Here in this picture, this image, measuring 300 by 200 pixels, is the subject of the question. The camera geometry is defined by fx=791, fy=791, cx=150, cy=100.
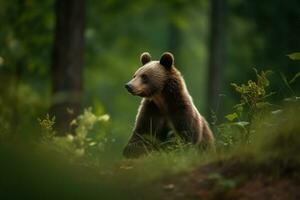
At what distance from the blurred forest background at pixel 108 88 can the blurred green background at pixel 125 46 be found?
0.04 meters

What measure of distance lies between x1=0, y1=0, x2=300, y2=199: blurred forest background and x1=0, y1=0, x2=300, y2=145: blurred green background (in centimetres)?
4

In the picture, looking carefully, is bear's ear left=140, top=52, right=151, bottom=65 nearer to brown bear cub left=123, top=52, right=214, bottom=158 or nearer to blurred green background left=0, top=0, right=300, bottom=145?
brown bear cub left=123, top=52, right=214, bottom=158

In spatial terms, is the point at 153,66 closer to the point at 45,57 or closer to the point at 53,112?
the point at 53,112

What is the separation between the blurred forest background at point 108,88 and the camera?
4789 mm

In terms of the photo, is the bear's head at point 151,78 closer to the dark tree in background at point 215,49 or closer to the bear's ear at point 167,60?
the bear's ear at point 167,60

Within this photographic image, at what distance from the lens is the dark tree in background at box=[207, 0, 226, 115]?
61.9 feet

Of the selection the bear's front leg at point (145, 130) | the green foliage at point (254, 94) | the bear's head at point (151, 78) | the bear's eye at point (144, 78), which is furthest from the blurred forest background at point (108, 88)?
the bear's eye at point (144, 78)

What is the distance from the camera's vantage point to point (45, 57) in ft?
59.6

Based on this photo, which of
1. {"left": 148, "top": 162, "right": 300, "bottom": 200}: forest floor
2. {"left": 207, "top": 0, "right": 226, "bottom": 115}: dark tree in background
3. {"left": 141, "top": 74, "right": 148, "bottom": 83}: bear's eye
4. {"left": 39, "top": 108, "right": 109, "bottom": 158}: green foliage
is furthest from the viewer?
{"left": 207, "top": 0, "right": 226, "bottom": 115}: dark tree in background

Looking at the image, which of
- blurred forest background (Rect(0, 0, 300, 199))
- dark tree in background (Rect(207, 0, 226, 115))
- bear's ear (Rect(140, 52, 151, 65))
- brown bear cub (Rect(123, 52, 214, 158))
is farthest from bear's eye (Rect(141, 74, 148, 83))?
dark tree in background (Rect(207, 0, 226, 115))

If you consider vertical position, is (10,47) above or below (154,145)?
above

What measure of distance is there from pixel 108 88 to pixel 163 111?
29.5 metres

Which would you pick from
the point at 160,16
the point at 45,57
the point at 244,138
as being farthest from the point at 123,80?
the point at 244,138

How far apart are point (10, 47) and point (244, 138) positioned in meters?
8.40
